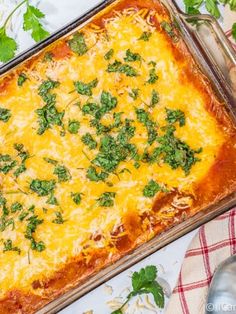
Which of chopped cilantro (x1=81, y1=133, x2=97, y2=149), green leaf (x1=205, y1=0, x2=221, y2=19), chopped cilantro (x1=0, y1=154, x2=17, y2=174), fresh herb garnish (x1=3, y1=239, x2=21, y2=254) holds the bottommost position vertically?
fresh herb garnish (x1=3, y1=239, x2=21, y2=254)

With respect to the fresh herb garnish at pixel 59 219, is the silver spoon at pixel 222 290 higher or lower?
lower

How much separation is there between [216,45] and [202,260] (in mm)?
932

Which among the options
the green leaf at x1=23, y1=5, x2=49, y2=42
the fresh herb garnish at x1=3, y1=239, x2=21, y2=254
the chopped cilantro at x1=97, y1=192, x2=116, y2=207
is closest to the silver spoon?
the chopped cilantro at x1=97, y1=192, x2=116, y2=207

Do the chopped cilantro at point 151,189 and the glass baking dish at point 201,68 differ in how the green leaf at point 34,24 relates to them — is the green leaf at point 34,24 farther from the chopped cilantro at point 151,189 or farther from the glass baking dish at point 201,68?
the chopped cilantro at point 151,189

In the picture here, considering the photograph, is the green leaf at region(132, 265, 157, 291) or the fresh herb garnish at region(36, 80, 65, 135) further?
the green leaf at region(132, 265, 157, 291)

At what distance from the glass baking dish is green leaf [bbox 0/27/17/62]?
0.14m

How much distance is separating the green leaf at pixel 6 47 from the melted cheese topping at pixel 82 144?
190 millimetres

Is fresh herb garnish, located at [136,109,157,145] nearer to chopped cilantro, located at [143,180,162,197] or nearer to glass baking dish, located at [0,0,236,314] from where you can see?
chopped cilantro, located at [143,180,162,197]

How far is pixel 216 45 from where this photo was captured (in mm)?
2613

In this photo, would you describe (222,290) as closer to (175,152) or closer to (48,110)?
(175,152)

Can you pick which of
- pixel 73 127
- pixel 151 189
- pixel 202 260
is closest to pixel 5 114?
pixel 73 127

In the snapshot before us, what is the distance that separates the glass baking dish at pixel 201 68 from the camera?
261cm

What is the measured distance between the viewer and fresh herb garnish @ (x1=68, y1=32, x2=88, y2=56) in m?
2.62

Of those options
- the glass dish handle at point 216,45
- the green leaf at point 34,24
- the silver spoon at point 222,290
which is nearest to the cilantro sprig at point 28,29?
the green leaf at point 34,24
